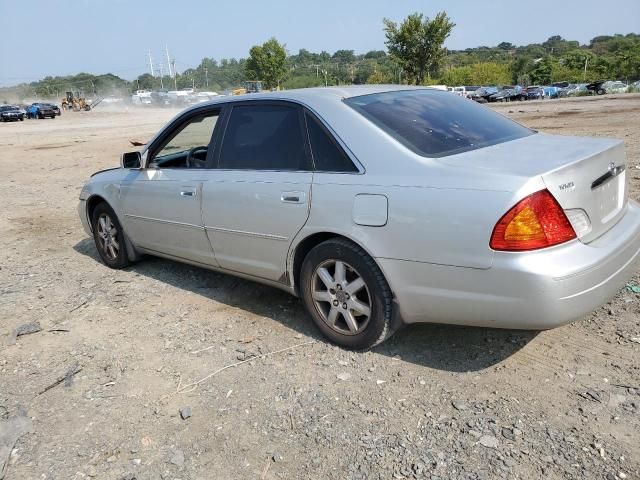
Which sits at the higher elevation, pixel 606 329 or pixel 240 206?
pixel 240 206

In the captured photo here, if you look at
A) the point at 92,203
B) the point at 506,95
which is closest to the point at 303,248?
the point at 92,203

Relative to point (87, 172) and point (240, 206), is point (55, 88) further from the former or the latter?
point (240, 206)

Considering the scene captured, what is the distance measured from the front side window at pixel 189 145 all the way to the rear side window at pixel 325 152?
3.55 feet

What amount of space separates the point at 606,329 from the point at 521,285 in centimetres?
125

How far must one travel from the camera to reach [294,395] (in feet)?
10.3

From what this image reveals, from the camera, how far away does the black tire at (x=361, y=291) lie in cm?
321

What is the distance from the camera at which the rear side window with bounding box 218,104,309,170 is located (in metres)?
3.69

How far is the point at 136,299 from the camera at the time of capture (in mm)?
4750

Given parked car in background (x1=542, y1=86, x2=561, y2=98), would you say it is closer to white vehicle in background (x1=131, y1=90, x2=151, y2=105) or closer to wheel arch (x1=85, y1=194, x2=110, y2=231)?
white vehicle in background (x1=131, y1=90, x2=151, y2=105)

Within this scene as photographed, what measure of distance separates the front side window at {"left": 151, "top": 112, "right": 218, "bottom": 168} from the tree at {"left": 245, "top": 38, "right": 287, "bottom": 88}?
7796 cm

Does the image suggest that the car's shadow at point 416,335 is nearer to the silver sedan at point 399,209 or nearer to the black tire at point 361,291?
the black tire at point 361,291

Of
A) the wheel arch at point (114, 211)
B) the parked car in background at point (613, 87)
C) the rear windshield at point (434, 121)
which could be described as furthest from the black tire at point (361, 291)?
the parked car in background at point (613, 87)

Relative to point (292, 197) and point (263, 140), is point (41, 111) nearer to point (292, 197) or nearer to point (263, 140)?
point (263, 140)

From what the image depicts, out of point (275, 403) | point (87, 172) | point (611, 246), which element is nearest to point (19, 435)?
point (275, 403)
